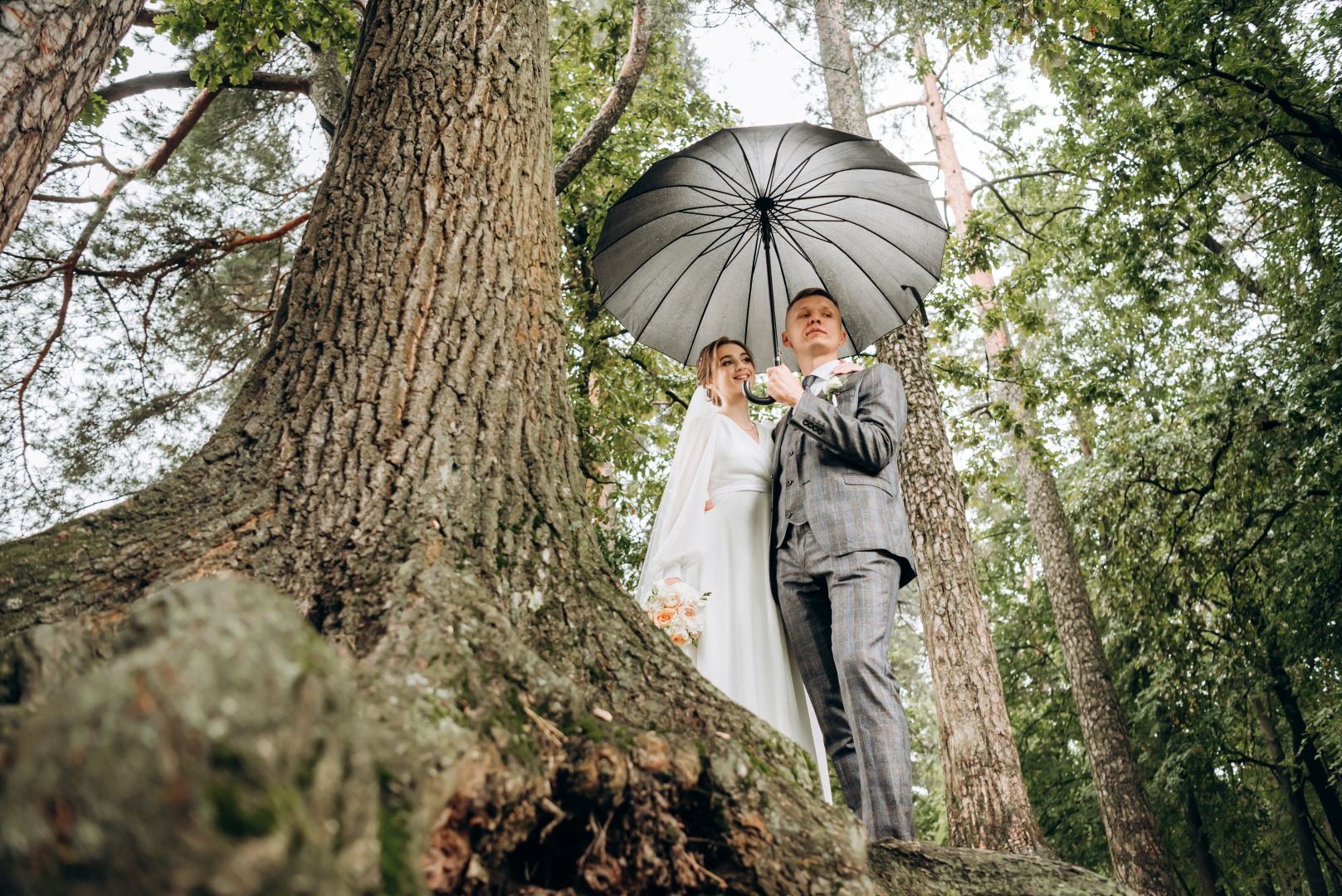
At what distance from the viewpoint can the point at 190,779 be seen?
2.13ft

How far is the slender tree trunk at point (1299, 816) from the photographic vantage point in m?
A: 9.48

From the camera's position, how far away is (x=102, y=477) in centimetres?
707

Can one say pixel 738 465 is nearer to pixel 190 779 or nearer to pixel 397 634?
pixel 397 634

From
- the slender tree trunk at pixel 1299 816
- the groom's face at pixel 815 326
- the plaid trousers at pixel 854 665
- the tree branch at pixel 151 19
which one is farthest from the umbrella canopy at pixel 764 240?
the slender tree trunk at pixel 1299 816

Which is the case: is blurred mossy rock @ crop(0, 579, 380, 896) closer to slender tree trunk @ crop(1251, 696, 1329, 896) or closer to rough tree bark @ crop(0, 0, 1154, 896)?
rough tree bark @ crop(0, 0, 1154, 896)

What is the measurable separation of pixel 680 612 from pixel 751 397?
3.65 ft

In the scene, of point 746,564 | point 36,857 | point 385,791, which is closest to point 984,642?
point 746,564

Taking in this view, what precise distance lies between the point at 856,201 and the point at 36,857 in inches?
161

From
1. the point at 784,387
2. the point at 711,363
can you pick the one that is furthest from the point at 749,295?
the point at 784,387

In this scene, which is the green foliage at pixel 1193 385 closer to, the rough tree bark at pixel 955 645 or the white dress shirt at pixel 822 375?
the rough tree bark at pixel 955 645

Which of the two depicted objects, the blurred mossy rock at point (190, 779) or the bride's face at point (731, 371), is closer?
the blurred mossy rock at point (190, 779)

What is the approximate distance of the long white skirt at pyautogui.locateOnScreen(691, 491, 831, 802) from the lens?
10.4 feet

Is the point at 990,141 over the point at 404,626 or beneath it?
over

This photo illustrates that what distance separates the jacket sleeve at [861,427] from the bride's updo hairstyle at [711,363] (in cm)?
88
